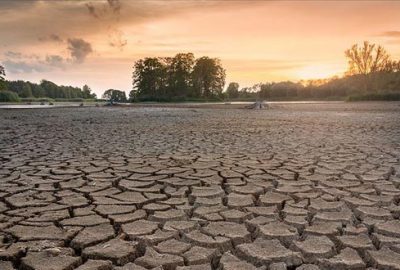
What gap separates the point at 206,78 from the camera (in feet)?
199

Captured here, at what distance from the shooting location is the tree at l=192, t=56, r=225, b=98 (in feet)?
197

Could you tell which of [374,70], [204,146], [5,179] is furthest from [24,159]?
[374,70]

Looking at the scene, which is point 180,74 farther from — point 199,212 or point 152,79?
point 199,212

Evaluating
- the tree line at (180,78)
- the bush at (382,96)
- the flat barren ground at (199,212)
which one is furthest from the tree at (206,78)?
the flat barren ground at (199,212)

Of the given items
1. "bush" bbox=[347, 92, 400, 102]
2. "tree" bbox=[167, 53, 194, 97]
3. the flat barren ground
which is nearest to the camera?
the flat barren ground

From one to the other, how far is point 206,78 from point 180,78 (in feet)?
12.9

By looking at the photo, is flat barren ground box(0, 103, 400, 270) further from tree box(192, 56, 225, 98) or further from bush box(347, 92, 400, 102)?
tree box(192, 56, 225, 98)

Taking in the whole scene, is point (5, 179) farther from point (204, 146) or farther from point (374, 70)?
point (374, 70)

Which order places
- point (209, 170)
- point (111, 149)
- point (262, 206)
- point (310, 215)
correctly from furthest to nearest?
point (111, 149), point (209, 170), point (262, 206), point (310, 215)

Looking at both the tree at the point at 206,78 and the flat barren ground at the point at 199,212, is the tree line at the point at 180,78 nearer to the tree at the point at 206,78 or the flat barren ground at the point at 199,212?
the tree at the point at 206,78

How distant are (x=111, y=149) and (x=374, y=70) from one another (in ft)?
183

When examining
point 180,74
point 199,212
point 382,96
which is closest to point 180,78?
point 180,74

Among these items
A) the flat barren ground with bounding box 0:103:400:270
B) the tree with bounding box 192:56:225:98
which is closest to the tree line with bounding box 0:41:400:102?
the tree with bounding box 192:56:225:98

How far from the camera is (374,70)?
182 ft
